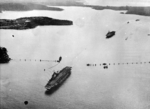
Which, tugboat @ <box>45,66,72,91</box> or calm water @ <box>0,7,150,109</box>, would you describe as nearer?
calm water @ <box>0,7,150,109</box>

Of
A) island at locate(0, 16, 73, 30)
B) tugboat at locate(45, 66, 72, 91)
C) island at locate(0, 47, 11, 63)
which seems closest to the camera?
tugboat at locate(45, 66, 72, 91)

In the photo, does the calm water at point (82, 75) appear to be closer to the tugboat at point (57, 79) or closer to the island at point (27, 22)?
the tugboat at point (57, 79)

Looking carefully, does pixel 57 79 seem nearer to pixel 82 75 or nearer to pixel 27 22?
pixel 82 75

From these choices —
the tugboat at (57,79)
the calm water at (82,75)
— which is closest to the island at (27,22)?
the calm water at (82,75)

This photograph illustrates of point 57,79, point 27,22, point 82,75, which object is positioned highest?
point 27,22

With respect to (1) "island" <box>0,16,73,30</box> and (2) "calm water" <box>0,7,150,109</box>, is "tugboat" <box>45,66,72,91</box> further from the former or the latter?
(1) "island" <box>0,16,73,30</box>

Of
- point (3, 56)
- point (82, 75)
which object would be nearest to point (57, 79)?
point (82, 75)

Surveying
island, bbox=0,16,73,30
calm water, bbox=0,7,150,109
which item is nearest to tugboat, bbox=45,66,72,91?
calm water, bbox=0,7,150,109

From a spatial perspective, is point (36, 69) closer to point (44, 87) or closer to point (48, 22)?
point (44, 87)

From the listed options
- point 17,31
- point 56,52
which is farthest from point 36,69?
point 17,31
